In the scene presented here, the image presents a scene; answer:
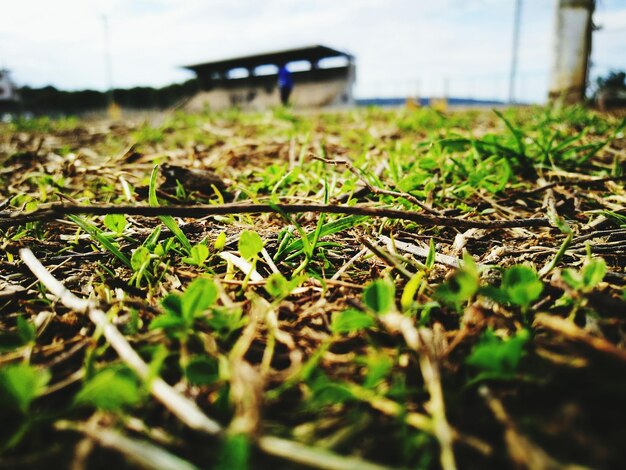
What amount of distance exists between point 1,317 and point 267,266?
0.53m

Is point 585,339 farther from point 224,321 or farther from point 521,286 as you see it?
point 224,321

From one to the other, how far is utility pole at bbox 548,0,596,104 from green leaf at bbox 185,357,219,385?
779 cm

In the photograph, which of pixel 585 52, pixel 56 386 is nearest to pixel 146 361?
pixel 56 386

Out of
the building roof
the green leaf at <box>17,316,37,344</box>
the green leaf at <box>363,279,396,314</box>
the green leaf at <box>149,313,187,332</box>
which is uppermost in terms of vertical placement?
the building roof

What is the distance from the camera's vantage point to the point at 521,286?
63 centimetres

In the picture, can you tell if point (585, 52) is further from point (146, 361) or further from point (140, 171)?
point (146, 361)

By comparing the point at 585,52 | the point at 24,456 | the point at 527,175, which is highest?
the point at 585,52

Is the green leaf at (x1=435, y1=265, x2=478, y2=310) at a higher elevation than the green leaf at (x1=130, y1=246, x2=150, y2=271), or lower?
higher

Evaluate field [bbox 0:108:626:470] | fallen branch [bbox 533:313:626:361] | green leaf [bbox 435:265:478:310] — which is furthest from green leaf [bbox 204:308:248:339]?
fallen branch [bbox 533:313:626:361]

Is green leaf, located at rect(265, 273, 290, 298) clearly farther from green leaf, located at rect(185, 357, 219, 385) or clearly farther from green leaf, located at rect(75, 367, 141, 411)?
green leaf, located at rect(75, 367, 141, 411)

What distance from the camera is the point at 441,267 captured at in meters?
0.86

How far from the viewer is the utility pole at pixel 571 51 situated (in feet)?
21.4

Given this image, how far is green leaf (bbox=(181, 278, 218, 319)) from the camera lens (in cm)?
61

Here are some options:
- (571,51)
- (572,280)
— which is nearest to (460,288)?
(572,280)
